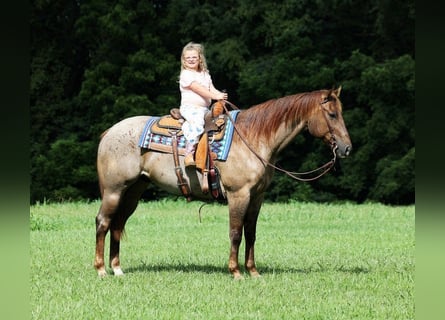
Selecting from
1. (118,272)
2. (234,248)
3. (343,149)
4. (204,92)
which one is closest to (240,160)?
(204,92)

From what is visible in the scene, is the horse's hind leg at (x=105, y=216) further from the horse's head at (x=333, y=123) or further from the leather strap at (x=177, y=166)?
the horse's head at (x=333, y=123)

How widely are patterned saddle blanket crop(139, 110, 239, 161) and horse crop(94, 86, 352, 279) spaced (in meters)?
0.07

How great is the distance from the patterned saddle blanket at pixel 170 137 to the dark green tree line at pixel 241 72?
1531 centimetres

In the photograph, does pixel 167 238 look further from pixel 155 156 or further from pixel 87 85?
pixel 87 85

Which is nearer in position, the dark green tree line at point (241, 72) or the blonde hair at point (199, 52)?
the blonde hair at point (199, 52)

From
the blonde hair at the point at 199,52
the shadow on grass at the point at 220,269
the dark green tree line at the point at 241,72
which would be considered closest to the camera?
the blonde hair at the point at 199,52

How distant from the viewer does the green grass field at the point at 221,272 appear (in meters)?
4.74

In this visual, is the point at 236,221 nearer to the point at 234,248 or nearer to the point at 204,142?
the point at 234,248

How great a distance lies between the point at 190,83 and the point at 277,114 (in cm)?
87

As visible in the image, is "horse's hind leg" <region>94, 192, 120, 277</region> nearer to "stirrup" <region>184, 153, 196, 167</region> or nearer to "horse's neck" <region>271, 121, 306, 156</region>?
"stirrup" <region>184, 153, 196, 167</region>

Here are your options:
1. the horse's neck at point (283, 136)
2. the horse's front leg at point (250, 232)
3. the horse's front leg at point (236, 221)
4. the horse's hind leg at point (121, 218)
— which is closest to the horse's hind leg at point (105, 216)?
the horse's hind leg at point (121, 218)

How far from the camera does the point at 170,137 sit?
655 centimetres

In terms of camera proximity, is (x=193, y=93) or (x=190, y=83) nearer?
(x=190, y=83)

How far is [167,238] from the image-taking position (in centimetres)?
1067
